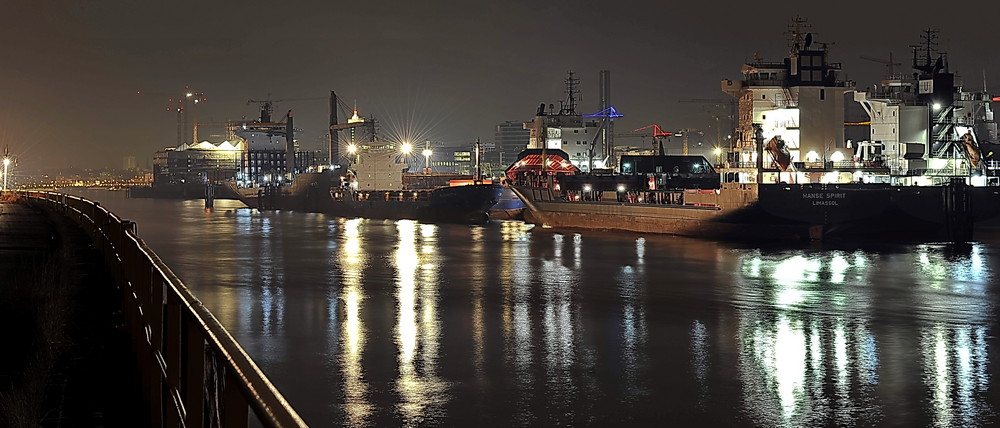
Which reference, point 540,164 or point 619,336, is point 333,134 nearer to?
point 540,164

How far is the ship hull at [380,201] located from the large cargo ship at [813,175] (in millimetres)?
4579

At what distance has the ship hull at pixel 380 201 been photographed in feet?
265

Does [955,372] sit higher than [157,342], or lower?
lower

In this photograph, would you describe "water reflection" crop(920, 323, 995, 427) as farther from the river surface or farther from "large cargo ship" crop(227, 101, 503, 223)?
"large cargo ship" crop(227, 101, 503, 223)

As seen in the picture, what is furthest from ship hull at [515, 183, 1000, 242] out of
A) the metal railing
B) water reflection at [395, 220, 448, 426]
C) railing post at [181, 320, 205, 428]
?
railing post at [181, 320, 205, 428]

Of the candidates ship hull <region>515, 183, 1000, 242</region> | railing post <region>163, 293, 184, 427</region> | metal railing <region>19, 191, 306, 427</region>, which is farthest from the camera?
ship hull <region>515, 183, 1000, 242</region>

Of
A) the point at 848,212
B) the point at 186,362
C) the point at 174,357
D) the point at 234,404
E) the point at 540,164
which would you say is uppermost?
the point at 540,164

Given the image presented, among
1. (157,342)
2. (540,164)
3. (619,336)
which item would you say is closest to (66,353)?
(157,342)

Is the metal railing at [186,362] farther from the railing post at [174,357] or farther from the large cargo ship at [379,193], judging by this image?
the large cargo ship at [379,193]

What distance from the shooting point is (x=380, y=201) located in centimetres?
9250

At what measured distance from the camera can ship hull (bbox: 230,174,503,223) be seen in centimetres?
8062

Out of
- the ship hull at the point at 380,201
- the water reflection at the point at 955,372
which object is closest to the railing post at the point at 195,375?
the water reflection at the point at 955,372

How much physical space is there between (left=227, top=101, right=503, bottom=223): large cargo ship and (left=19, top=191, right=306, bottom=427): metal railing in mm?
68491

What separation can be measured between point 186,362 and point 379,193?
9063cm
